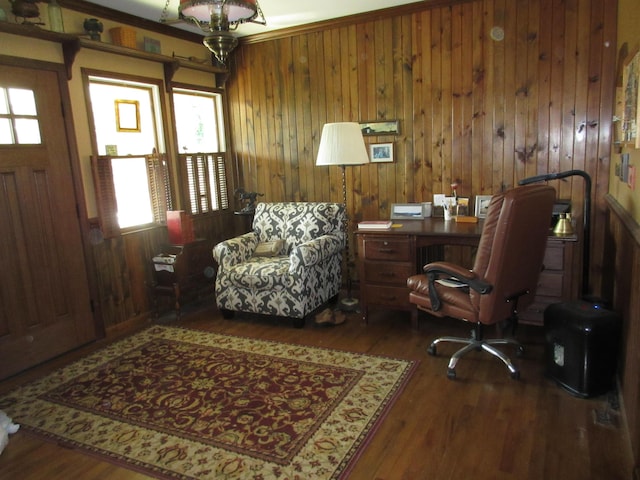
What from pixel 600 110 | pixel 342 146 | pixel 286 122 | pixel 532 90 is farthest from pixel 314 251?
pixel 600 110

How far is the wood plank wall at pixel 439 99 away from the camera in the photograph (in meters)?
3.54

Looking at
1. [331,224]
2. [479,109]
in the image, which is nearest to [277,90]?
[331,224]

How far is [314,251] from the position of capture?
3.68 metres

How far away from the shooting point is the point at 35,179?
3225 mm

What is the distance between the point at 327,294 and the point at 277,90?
6.86 feet

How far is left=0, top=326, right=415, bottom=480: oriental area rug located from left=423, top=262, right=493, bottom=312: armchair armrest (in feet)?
1.62

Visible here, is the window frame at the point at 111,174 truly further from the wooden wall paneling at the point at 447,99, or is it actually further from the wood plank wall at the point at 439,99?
the wooden wall paneling at the point at 447,99

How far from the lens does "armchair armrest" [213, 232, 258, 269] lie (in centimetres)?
391

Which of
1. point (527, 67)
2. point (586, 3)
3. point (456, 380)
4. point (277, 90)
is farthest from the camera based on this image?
point (277, 90)

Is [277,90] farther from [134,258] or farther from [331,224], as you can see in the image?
[134,258]

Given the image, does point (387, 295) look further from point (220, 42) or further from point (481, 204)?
point (220, 42)

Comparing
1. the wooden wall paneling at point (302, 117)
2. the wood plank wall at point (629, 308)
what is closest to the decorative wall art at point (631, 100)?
Result: the wood plank wall at point (629, 308)

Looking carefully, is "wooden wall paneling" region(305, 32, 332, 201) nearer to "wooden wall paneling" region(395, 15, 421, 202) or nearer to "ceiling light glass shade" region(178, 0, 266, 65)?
"wooden wall paneling" region(395, 15, 421, 202)

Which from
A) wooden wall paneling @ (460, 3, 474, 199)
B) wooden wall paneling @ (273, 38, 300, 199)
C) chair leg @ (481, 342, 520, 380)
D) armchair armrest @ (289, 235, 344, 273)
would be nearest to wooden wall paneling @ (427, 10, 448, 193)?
wooden wall paneling @ (460, 3, 474, 199)
